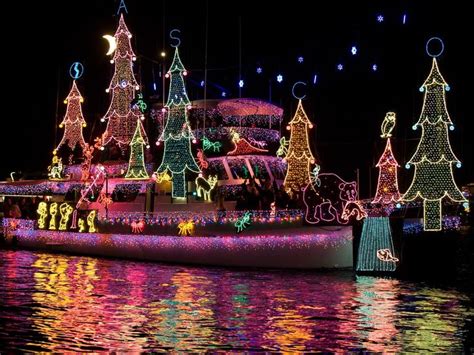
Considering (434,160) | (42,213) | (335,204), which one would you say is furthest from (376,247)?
(42,213)

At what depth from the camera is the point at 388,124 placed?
81.4 ft

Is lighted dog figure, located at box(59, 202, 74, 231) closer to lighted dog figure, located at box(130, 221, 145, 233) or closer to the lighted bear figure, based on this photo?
lighted dog figure, located at box(130, 221, 145, 233)

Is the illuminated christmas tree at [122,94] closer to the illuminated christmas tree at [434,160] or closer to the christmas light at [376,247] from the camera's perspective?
the illuminated christmas tree at [434,160]

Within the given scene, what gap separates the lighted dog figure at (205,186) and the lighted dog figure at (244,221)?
2.54 meters

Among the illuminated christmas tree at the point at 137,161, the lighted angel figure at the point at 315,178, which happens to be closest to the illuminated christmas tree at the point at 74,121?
the illuminated christmas tree at the point at 137,161

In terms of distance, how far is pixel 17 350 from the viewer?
36.8 feet

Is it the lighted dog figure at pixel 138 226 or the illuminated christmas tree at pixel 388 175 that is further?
the lighted dog figure at pixel 138 226

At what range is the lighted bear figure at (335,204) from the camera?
2250 centimetres

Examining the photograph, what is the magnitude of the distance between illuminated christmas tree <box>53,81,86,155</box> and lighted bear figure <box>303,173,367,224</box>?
57.6 feet

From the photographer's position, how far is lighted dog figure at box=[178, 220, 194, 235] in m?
25.3

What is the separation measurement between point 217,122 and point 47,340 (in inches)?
683

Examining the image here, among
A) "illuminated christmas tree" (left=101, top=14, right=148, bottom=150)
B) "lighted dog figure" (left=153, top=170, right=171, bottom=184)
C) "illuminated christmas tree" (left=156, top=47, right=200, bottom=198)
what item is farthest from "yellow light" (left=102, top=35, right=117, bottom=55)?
"lighted dog figure" (left=153, top=170, right=171, bottom=184)

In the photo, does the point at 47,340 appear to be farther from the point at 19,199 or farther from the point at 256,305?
the point at 19,199

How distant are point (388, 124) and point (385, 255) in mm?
4651
